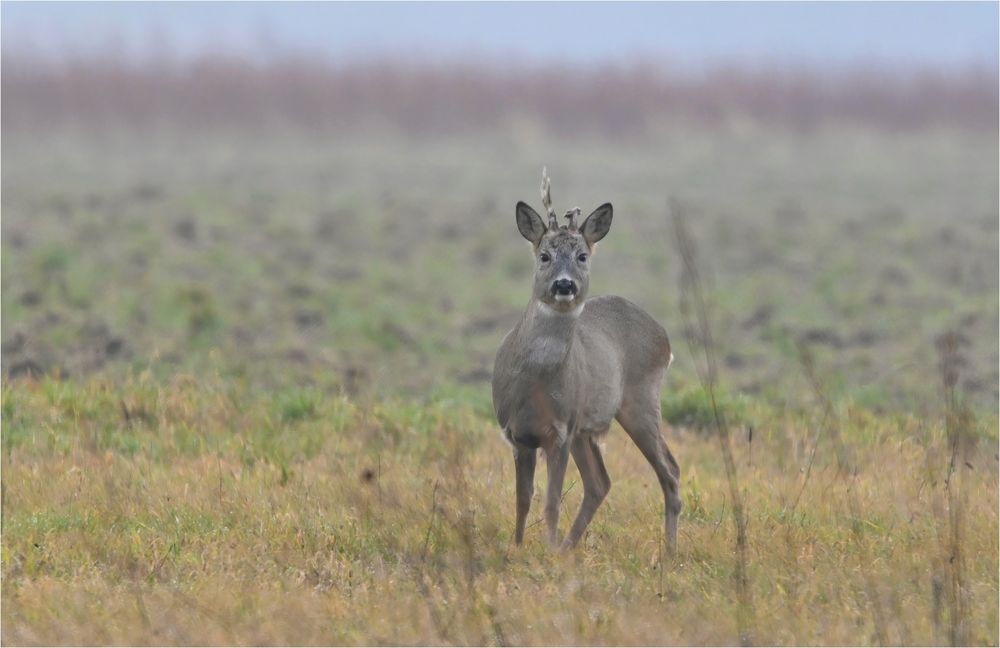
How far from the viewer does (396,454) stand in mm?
9836

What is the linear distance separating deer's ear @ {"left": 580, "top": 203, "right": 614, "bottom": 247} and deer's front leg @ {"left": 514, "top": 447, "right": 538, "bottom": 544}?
112 cm

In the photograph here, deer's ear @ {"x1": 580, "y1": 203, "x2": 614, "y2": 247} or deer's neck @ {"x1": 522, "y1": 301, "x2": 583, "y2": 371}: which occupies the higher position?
deer's ear @ {"x1": 580, "y1": 203, "x2": 614, "y2": 247}

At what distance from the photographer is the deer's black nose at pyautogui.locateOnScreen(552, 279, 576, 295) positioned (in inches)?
313

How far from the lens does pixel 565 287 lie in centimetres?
795

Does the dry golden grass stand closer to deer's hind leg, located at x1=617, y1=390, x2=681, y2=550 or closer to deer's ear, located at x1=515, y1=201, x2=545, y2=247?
deer's hind leg, located at x1=617, y1=390, x2=681, y2=550

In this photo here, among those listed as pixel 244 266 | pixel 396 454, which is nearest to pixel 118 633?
pixel 396 454

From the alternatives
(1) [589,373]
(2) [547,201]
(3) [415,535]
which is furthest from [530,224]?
(3) [415,535]

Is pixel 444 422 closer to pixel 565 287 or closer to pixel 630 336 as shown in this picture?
pixel 630 336

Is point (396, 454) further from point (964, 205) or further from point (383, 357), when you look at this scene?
point (964, 205)

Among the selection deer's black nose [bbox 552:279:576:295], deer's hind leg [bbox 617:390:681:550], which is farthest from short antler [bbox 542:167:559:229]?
deer's hind leg [bbox 617:390:681:550]

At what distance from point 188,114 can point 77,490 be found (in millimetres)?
43414

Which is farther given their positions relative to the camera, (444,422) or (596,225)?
(444,422)

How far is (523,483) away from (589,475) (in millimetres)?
623

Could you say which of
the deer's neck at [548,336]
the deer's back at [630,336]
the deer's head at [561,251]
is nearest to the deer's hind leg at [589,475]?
the deer's back at [630,336]
